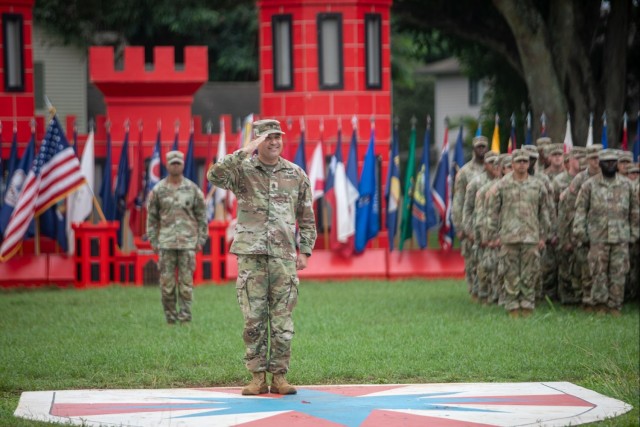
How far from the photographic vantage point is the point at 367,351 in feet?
49.9

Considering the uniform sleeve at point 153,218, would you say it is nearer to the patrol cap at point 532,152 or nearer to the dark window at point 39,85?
the patrol cap at point 532,152

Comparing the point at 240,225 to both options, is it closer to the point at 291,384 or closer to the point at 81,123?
the point at 291,384

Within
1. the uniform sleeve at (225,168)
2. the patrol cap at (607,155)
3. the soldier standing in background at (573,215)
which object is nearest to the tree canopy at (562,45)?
the soldier standing in background at (573,215)

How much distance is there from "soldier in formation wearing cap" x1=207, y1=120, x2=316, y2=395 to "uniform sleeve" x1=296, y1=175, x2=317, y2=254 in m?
0.16

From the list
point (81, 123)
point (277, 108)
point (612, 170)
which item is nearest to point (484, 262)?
point (612, 170)

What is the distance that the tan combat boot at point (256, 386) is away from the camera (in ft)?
39.8

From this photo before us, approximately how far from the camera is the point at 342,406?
1157 centimetres

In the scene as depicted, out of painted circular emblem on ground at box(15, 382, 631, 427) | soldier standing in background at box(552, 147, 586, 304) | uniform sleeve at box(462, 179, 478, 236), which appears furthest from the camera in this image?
uniform sleeve at box(462, 179, 478, 236)

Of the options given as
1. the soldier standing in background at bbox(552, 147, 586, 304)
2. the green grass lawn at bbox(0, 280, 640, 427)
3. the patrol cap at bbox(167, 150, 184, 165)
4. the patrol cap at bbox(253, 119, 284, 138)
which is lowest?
the green grass lawn at bbox(0, 280, 640, 427)

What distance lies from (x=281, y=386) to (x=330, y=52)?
18.9 metres

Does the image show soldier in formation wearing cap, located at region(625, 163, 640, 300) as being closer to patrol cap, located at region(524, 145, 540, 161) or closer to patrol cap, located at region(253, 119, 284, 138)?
patrol cap, located at region(524, 145, 540, 161)

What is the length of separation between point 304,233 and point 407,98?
200 ft

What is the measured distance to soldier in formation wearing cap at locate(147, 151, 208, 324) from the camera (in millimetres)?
17875

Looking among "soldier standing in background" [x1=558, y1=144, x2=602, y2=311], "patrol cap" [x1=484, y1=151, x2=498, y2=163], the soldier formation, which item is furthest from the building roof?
"soldier standing in background" [x1=558, y1=144, x2=602, y2=311]
